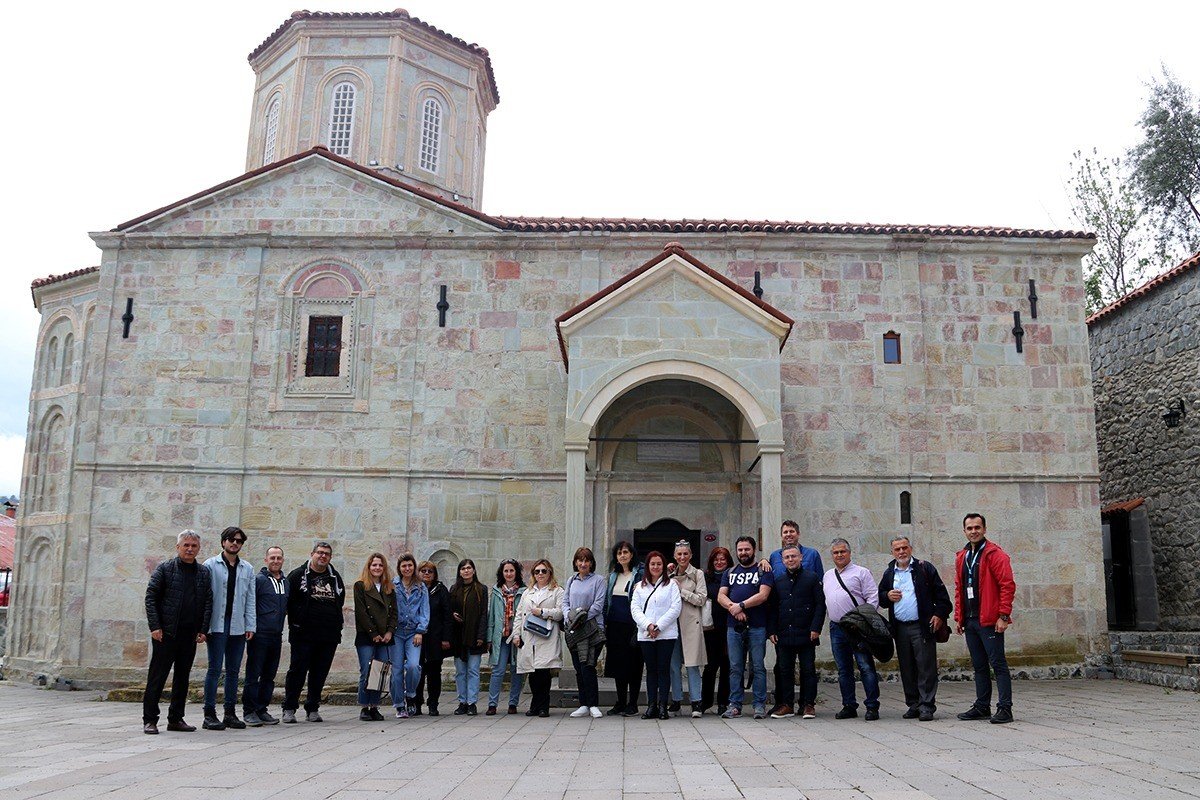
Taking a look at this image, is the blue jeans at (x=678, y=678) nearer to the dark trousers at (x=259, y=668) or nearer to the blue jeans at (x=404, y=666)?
the blue jeans at (x=404, y=666)

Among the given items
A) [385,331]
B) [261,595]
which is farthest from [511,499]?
[261,595]

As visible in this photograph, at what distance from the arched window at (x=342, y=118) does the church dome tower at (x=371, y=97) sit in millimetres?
21

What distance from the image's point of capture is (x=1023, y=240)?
49.2ft

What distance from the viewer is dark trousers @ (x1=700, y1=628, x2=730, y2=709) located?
9.57 meters

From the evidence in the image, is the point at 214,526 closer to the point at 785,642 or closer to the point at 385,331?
the point at 385,331

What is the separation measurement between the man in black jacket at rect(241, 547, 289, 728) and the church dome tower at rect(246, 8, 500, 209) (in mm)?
11844

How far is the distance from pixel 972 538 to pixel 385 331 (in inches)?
382

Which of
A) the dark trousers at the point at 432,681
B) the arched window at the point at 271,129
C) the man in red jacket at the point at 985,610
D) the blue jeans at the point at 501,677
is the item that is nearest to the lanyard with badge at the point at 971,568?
the man in red jacket at the point at 985,610

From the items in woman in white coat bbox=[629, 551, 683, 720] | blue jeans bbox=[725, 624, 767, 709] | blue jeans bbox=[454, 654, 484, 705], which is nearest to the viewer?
woman in white coat bbox=[629, 551, 683, 720]

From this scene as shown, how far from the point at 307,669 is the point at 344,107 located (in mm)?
13805

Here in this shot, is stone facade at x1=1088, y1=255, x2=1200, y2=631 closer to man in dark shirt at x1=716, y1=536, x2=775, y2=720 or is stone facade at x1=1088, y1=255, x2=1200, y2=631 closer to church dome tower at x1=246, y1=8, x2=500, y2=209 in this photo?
man in dark shirt at x1=716, y1=536, x2=775, y2=720

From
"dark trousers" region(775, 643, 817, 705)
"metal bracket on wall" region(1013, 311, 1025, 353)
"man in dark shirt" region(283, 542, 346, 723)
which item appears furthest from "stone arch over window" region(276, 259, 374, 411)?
"metal bracket on wall" region(1013, 311, 1025, 353)

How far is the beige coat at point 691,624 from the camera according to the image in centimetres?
921

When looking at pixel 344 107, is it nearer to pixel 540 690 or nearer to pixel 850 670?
pixel 540 690
